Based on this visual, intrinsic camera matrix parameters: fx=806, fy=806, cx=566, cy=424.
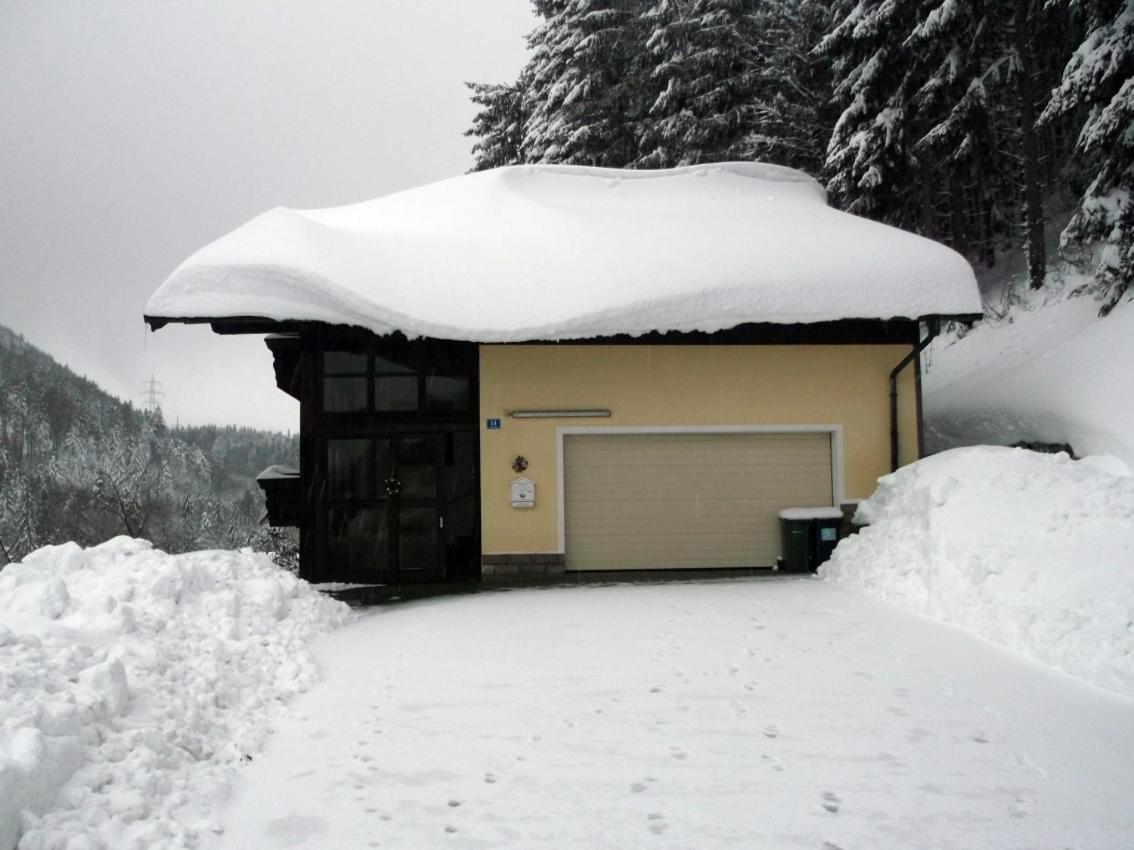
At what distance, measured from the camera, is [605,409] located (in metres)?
11.9

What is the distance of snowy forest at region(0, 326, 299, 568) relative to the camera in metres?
47.6

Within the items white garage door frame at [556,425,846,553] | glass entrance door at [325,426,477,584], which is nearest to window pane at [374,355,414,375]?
glass entrance door at [325,426,477,584]

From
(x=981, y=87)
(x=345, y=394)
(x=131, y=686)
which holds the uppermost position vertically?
(x=981, y=87)

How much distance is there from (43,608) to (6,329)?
3406 inches

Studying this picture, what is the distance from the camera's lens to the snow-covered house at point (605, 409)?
37.8ft

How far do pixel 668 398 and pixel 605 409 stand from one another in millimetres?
957

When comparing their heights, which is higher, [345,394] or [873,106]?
[873,106]

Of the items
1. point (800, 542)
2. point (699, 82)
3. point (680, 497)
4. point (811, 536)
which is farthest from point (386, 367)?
point (699, 82)

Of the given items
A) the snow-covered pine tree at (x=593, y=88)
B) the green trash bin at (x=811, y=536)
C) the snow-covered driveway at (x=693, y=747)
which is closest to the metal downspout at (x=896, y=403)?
the green trash bin at (x=811, y=536)

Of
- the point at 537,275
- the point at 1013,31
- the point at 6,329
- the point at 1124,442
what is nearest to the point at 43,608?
the point at 537,275

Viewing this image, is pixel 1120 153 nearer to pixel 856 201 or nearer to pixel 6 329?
pixel 856 201

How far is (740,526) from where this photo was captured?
12.0 m

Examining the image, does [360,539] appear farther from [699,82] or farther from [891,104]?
[891,104]

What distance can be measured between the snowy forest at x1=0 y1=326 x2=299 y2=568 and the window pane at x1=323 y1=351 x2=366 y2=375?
30159mm
